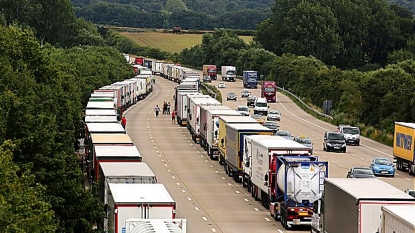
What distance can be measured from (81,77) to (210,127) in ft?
108

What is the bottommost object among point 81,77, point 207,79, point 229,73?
point 207,79

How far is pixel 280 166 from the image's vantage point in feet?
139

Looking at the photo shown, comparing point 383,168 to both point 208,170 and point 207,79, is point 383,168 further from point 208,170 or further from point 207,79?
point 207,79

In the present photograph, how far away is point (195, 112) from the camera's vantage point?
81.9 m

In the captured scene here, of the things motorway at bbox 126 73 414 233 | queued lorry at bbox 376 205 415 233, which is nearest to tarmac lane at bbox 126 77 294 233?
motorway at bbox 126 73 414 233

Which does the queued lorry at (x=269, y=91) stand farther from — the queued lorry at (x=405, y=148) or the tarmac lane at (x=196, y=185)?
the queued lorry at (x=405, y=148)

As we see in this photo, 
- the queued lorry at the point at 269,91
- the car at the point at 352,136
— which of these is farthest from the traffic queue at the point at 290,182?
the queued lorry at the point at 269,91

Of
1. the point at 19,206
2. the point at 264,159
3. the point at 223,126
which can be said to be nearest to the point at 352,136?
the point at 223,126

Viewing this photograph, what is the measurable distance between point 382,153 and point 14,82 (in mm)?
30777

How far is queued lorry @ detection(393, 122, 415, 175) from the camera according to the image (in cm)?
6091

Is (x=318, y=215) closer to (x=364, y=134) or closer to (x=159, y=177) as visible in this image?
(x=159, y=177)

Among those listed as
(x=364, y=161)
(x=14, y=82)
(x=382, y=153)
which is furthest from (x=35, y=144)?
(x=382, y=153)

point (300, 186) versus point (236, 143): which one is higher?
point (300, 186)

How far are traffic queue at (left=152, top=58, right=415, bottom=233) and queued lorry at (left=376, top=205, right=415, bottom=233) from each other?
2 cm
